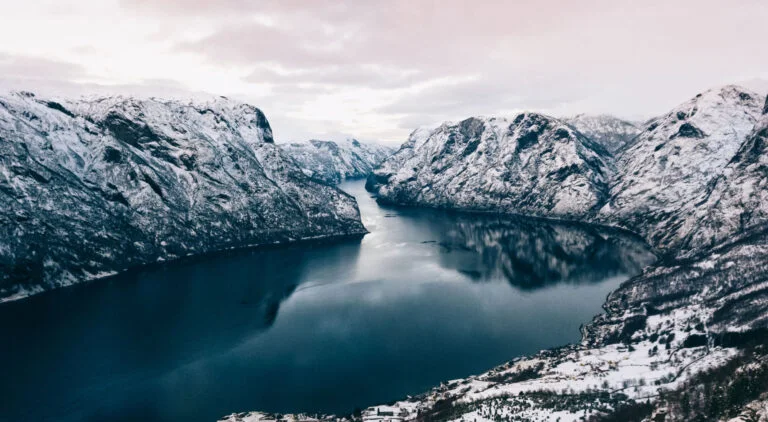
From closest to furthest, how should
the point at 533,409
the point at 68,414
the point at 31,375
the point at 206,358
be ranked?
the point at 533,409
the point at 68,414
the point at 31,375
the point at 206,358

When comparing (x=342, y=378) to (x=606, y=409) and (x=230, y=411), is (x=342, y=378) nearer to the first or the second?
(x=230, y=411)

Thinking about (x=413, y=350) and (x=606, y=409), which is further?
(x=413, y=350)

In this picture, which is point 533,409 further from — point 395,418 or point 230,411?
point 230,411

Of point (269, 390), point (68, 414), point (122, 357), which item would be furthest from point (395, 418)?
point (122, 357)

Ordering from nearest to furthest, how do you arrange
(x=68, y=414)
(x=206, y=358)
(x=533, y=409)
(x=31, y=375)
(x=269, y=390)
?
(x=533, y=409)
(x=68, y=414)
(x=269, y=390)
(x=31, y=375)
(x=206, y=358)

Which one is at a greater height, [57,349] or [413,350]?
[57,349]

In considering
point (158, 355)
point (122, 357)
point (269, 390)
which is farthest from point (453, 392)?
point (122, 357)

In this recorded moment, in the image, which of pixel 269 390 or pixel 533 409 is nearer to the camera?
pixel 533 409

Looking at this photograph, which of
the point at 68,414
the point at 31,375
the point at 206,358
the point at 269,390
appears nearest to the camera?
the point at 68,414

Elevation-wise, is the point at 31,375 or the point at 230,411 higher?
the point at 31,375
